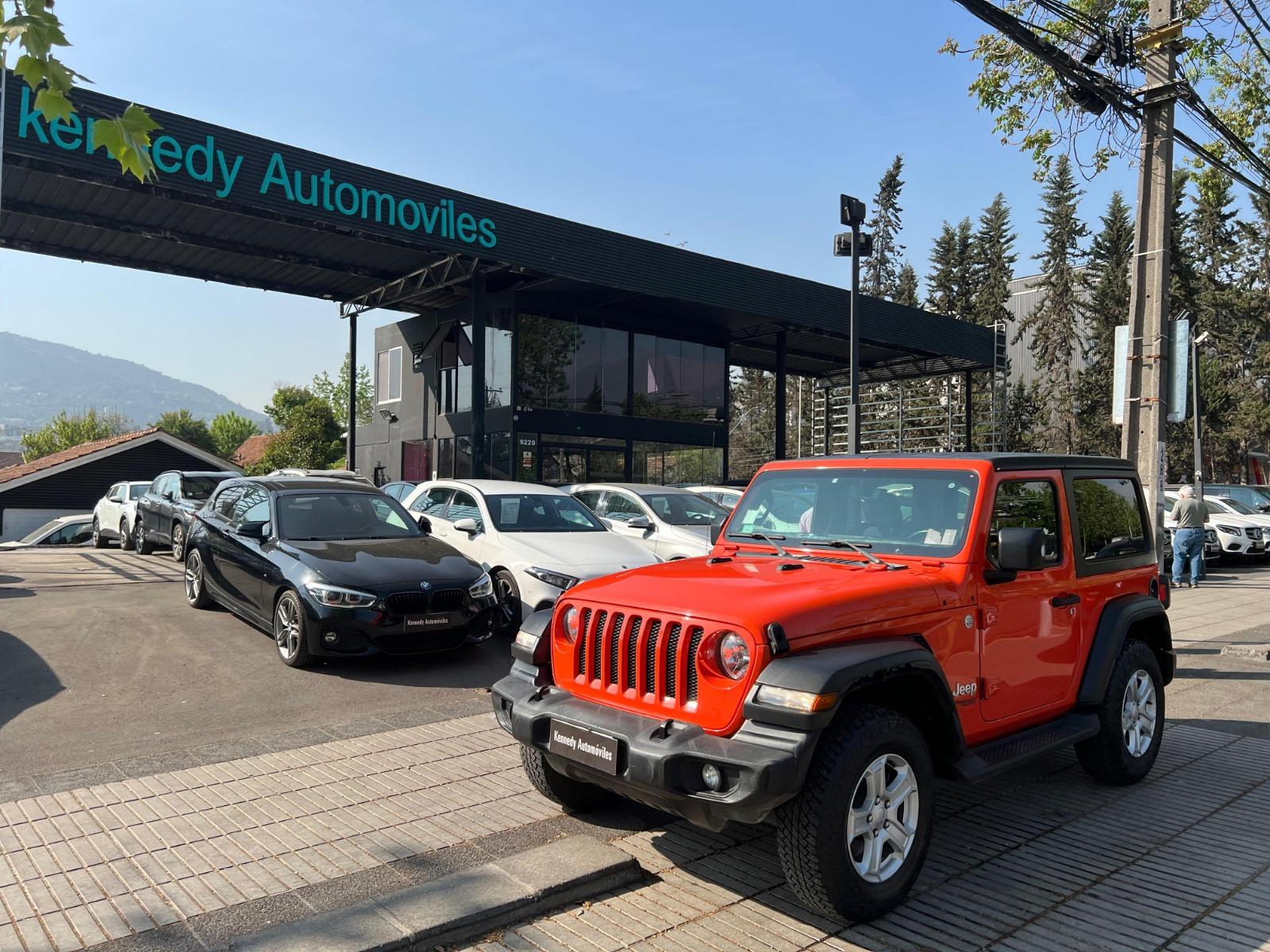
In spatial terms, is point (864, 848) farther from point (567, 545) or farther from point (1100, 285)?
point (1100, 285)

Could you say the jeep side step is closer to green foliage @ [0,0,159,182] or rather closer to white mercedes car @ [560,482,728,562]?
green foliage @ [0,0,159,182]

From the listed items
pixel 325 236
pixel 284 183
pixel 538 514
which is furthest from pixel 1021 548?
pixel 325 236

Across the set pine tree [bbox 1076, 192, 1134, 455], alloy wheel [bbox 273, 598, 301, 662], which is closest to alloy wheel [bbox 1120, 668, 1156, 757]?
alloy wheel [bbox 273, 598, 301, 662]

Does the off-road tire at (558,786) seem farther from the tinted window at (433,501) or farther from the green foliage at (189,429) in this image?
the green foliage at (189,429)

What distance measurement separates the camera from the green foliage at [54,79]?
3287 mm

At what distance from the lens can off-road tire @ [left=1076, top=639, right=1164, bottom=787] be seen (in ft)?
17.0

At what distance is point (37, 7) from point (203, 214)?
16.9 metres

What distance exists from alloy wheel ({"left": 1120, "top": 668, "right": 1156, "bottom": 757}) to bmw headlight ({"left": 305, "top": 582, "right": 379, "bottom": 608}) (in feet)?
18.4

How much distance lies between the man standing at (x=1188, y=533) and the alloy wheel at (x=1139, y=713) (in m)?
11.9

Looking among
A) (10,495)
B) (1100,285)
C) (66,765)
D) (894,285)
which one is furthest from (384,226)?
(894,285)

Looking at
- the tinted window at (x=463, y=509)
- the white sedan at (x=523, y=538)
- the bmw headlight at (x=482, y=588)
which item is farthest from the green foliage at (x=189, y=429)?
the bmw headlight at (x=482, y=588)

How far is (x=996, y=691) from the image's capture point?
4434 mm

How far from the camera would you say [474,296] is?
22.4 metres

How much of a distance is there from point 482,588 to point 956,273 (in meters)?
56.8
